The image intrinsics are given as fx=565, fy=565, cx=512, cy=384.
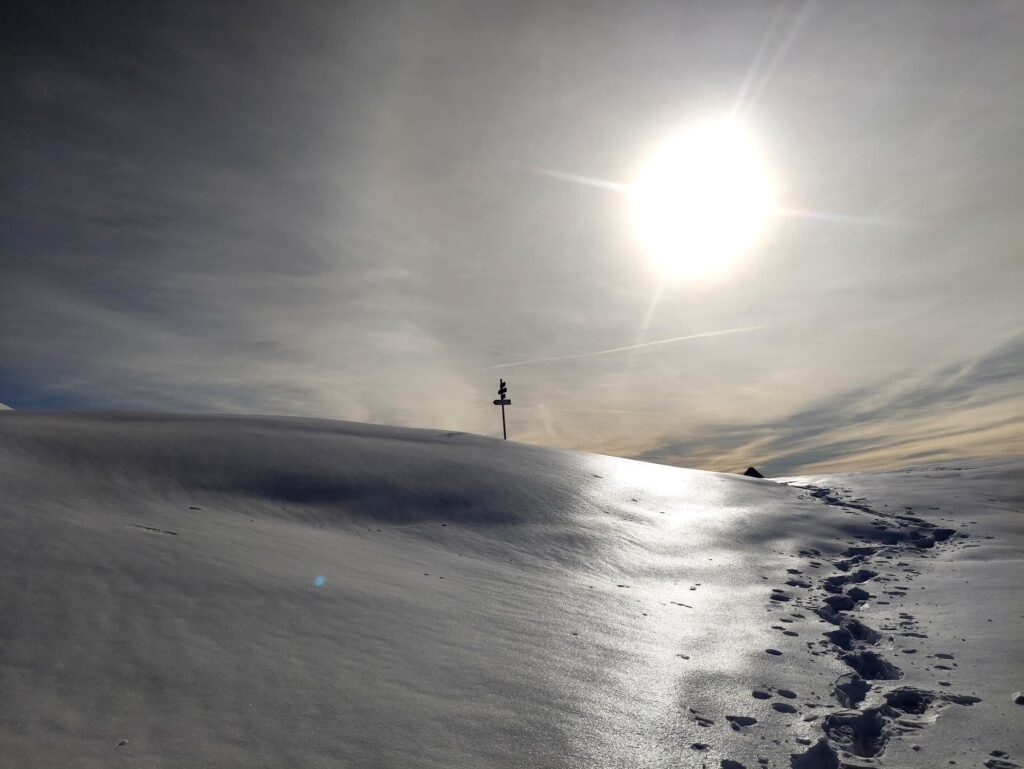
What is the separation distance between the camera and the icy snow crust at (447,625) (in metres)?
3.52

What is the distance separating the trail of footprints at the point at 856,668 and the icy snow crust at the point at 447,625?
0.03 metres

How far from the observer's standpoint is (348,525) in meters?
9.05

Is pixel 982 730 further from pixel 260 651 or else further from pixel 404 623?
pixel 260 651

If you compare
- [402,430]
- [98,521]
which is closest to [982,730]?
[98,521]

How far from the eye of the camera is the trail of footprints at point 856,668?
4.14 m

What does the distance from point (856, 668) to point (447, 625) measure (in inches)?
159

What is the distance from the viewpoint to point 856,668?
18.2 feet

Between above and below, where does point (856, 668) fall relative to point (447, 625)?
below

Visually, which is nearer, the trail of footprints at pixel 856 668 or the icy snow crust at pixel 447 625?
the icy snow crust at pixel 447 625

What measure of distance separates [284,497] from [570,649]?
6.14 metres

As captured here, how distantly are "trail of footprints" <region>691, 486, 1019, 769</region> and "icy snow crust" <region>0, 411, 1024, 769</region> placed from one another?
1.2 inches

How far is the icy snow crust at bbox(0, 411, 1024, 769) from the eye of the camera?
3.52 m

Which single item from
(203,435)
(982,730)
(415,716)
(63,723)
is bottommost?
(982,730)

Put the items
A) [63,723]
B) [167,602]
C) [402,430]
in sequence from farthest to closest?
[402,430]
[167,602]
[63,723]
